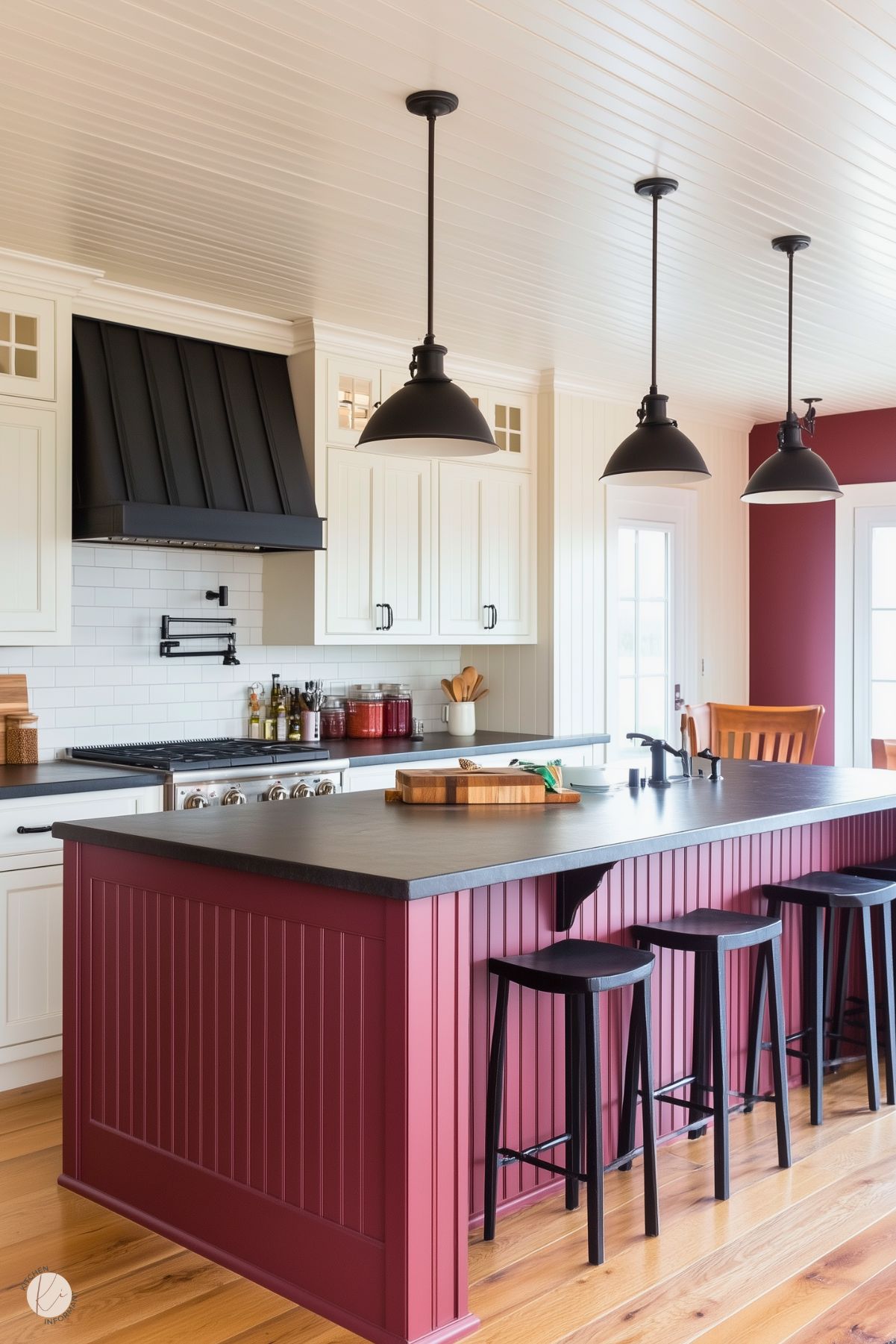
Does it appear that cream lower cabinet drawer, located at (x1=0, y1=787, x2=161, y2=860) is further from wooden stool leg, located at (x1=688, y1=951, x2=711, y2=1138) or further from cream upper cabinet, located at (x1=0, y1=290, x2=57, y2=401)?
wooden stool leg, located at (x1=688, y1=951, x2=711, y2=1138)

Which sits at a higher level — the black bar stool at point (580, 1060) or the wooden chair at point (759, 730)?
the wooden chair at point (759, 730)

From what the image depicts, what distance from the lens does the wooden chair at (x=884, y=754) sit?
4.59 m

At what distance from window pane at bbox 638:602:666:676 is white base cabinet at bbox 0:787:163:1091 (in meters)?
3.55

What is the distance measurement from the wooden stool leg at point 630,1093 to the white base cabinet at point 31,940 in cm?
185

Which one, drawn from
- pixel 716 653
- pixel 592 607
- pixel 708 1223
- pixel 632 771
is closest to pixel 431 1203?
pixel 708 1223

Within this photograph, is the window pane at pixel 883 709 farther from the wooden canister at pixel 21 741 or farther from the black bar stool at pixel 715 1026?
the wooden canister at pixel 21 741

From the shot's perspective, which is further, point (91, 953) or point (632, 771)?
point (632, 771)

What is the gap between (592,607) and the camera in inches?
246

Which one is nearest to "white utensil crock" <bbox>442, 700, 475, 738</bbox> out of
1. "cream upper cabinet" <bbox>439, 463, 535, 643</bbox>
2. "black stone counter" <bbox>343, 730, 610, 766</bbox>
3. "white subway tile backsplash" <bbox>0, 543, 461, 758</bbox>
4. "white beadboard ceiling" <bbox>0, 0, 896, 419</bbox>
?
"black stone counter" <bbox>343, 730, 610, 766</bbox>

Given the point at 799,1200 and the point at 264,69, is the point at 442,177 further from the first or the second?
the point at 799,1200

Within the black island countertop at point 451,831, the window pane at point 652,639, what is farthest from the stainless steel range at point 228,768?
the window pane at point 652,639

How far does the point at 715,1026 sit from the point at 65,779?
7.25ft

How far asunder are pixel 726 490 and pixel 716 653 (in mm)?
974

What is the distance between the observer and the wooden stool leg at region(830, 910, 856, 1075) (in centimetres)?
401
